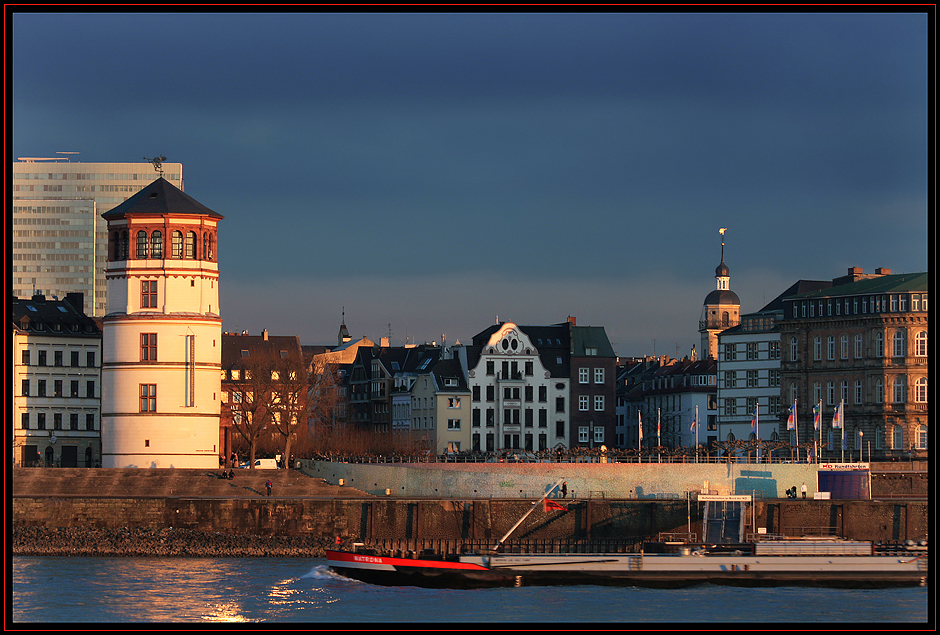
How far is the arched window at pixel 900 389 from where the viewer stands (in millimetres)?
117375

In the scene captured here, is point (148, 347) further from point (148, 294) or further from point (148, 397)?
point (148, 294)

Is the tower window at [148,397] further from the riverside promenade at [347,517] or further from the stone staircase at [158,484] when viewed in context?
the riverside promenade at [347,517]

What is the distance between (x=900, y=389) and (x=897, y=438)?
3586 millimetres

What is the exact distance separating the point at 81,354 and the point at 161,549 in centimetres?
3661

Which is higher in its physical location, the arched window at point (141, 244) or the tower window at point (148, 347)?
the arched window at point (141, 244)

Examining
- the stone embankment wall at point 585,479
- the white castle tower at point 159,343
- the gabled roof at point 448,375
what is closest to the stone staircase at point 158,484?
the stone embankment wall at point 585,479

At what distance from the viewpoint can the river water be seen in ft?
182

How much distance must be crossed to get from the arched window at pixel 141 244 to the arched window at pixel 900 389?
5575cm

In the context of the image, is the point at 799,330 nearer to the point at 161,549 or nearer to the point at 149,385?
the point at 149,385

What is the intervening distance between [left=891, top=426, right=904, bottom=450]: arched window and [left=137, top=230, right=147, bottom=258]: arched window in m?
55.8

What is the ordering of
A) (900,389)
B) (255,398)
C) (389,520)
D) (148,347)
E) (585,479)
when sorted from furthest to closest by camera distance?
1. (900,389)
2. (255,398)
3. (148,347)
4. (585,479)
5. (389,520)

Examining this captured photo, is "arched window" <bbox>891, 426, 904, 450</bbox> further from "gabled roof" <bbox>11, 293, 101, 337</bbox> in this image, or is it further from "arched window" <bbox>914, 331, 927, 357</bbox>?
"gabled roof" <bbox>11, 293, 101, 337</bbox>

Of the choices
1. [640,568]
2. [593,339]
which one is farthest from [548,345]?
[640,568]

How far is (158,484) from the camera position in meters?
89.2
